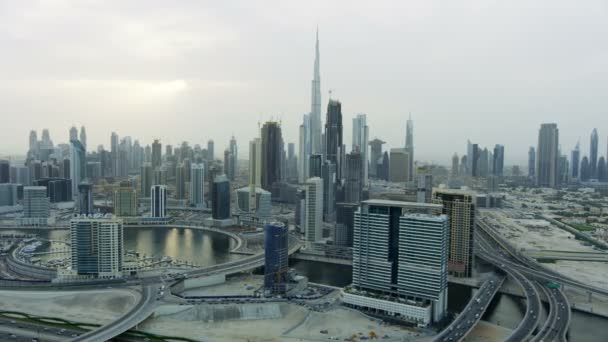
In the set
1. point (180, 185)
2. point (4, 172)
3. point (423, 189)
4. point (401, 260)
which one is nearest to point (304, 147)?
point (180, 185)

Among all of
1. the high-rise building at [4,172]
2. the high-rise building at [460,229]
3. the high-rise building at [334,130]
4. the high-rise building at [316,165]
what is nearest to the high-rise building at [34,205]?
the high-rise building at [4,172]

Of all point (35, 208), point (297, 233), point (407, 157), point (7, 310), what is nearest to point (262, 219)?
point (297, 233)

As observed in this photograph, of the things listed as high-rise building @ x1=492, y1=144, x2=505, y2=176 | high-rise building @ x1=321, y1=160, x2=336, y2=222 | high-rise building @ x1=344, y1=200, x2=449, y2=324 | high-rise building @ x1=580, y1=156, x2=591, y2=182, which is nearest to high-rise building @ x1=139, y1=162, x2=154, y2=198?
high-rise building @ x1=321, y1=160, x2=336, y2=222

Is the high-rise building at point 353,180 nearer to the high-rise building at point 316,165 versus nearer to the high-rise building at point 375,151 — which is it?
the high-rise building at point 316,165

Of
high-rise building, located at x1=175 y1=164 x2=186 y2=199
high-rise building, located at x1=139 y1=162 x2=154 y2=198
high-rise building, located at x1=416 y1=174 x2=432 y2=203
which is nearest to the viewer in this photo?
high-rise building, located at x1=416 y1=174 x2=432 y2=203

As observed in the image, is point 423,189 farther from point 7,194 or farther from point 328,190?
point 7,194

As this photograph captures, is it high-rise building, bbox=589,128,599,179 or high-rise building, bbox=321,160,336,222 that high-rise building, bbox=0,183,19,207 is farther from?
high-rise building, bbox=589,128,599,179

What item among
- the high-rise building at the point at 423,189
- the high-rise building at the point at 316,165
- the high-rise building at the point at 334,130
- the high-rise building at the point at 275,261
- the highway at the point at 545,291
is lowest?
the highway at the point at 545,291
